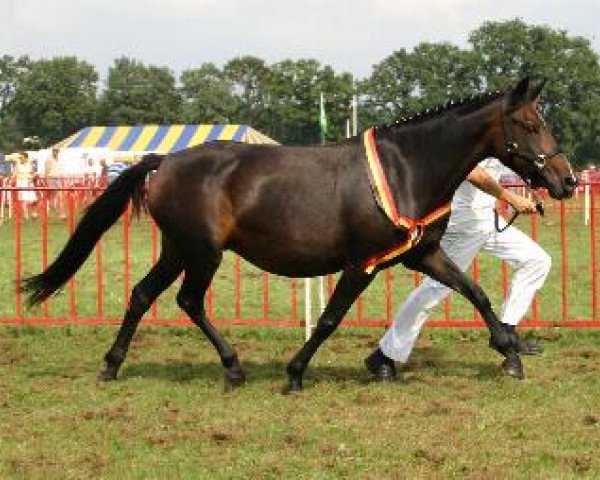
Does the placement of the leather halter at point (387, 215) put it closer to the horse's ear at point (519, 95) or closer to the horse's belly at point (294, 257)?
the horse's belly at point (294, 257)

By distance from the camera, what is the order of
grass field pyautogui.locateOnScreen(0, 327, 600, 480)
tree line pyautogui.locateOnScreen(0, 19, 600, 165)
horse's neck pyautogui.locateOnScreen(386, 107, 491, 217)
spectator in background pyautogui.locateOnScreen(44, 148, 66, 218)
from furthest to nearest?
tree line pyautogui.locateOnScreen(0, 19, 600, 165) < spectator in background pyautogui.locateOnScreen(44, 148, 66, 218) < horse's neck pyautogui.locateOnScreen(386, 107, 491, 217) < grass field pyautogui.locateOnScreen(0, 327, 600, 480)

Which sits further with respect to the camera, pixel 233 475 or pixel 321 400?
pixel 321 400

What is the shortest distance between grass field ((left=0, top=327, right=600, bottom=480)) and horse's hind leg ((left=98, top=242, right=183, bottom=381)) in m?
0.15

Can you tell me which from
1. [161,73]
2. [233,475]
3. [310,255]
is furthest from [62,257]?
[161,73]

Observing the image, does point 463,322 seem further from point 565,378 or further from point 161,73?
point 161,73

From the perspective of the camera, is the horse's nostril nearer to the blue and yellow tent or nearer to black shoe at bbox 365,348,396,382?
Answer: black shoe at bbox 365,348,396,382

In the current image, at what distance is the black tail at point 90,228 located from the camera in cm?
683

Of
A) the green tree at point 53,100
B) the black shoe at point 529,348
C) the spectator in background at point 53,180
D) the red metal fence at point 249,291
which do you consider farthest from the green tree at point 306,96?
the black shoe at point 529,348

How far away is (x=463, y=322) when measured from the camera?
28.1 feet

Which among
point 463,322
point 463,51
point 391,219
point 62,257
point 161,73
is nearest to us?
point 391,219

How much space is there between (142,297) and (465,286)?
216 cm

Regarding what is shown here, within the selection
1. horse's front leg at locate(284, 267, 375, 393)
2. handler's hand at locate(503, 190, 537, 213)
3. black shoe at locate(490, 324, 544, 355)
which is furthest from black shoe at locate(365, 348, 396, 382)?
handler's hand at locate(503, 190, 537, 213)

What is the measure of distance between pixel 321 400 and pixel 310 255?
887 mm

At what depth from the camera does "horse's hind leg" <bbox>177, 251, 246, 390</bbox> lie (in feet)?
21.0
